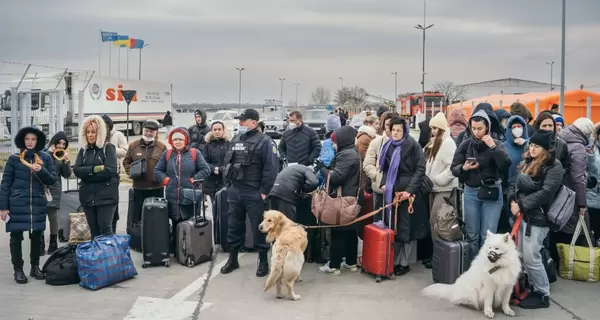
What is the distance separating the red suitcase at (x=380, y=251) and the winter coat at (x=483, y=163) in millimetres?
903

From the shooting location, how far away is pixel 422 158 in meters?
6.64

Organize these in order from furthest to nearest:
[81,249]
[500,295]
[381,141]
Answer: [381,141] → [81,249] → [500,295]

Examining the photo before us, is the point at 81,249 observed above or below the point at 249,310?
above

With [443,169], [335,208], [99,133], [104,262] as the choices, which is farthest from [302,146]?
[104,262]

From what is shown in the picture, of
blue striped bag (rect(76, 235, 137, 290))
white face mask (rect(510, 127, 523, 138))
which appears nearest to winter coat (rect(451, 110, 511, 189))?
white face mask (rect(510, 127, 523, 138))

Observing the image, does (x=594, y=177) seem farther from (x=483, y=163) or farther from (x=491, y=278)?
(x=491, y=278)

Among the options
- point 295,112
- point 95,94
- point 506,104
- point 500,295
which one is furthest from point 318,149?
point 95,94

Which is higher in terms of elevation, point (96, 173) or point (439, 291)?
point (96, 173)

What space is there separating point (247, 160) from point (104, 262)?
2.00 m

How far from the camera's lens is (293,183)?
6855mm

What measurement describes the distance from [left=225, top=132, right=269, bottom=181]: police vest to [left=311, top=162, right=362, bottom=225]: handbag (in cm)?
84

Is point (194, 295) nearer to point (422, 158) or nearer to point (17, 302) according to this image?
point (17, 302)

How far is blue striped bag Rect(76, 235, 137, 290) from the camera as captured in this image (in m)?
6.39

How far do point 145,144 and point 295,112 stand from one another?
9.37ft
